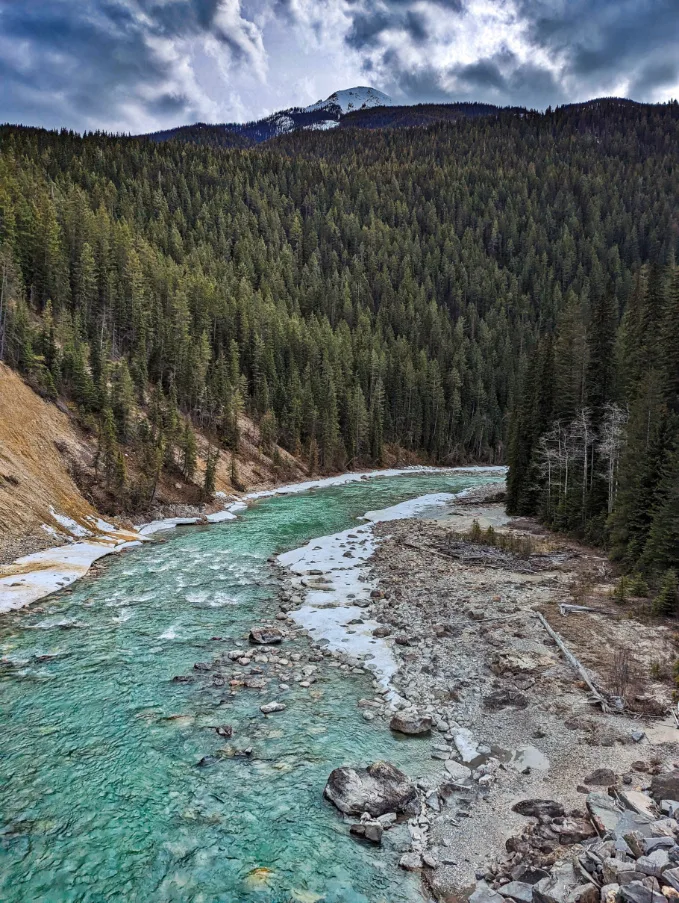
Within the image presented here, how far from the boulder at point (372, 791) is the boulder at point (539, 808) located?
2.14 meters

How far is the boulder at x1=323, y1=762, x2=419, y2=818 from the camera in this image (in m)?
10.4

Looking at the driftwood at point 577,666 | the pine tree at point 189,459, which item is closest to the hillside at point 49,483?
the pine tree at point 189,459

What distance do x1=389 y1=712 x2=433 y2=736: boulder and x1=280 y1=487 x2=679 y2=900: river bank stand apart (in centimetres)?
16

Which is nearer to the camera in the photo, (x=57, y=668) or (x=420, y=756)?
(x=420, y=756)

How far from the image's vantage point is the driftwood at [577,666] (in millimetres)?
13627

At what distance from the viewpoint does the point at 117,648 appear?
17.9 m

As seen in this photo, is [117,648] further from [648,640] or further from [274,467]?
[274,467]

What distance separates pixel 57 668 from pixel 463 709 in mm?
13112

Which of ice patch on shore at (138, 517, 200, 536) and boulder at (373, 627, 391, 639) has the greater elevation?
ice patch on shore at (138, 517, 200, 536)

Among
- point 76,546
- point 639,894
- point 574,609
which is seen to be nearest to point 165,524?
point 76,546

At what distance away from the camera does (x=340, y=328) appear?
4560 inches

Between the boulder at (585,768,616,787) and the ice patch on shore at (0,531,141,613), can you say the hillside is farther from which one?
the boulder at (585,768,616,787)

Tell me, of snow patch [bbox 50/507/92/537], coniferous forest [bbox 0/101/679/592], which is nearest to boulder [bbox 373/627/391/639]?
coniferous forest [bbox 0/101/679/592]

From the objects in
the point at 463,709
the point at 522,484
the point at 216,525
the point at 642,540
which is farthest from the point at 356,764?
the point at 522,484
